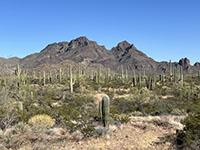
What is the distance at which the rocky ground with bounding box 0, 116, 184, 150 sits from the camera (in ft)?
23.7

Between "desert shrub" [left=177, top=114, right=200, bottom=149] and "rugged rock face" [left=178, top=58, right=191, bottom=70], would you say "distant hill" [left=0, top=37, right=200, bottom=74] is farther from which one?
"desert shrub" [left=177, top=114, right=200, bottom=149]

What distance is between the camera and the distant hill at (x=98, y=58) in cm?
14488

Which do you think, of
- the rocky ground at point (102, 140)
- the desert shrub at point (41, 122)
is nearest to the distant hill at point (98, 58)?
the desert shrub at point (41, 122)

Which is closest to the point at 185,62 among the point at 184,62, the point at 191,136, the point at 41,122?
the point at 184,62

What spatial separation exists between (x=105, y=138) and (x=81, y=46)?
186869 mm

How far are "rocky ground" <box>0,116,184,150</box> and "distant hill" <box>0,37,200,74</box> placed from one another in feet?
402

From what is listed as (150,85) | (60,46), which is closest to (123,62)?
(60,46)

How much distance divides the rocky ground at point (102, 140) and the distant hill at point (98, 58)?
122512mm

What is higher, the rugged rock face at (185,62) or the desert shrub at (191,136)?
the rugged rock face at (185,62)

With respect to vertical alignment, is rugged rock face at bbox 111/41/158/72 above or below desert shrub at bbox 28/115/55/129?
above

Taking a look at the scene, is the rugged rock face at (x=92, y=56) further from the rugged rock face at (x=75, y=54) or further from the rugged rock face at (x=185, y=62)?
the rugged rock face at (x=185, y=62)

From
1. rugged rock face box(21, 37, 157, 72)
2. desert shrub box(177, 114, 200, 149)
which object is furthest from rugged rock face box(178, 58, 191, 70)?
desert shrub box(177, 114, 200, 149)

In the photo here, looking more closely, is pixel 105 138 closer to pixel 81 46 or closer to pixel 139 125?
pixel 139 125

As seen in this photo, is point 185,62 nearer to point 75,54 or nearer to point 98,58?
point 98,58
